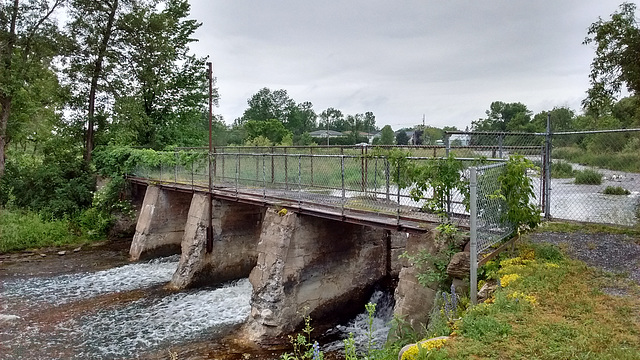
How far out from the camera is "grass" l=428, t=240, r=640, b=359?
3.78 m

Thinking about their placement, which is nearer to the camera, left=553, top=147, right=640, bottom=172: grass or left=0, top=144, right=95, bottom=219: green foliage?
left=553, top=147, right=640, bottom=172: grass

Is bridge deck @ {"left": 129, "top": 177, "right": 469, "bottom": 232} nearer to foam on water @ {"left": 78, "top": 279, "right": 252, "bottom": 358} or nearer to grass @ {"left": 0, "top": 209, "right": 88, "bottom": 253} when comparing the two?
foam on water @ {"left": 78, "top": 279, "right": 252, "bottom": 358}

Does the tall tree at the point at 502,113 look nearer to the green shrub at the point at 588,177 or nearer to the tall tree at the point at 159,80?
the tall tree at the point at 159,80

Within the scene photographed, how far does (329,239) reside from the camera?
1100 centimetres

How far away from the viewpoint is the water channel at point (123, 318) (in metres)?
9.42

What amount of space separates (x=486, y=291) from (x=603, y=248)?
266 centimetres

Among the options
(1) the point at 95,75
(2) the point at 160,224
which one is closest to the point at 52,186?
(1) the point at 95,75

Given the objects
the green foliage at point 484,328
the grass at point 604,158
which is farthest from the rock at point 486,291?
the grass at point 604,158

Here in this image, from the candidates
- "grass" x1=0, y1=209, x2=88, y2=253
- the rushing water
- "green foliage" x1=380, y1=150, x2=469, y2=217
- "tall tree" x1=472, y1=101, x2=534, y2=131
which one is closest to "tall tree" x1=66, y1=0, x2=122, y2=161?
"grass" x1=0, y1=209, x2=88, y2=253

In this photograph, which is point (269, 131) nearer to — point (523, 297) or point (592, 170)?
point (592, 170)

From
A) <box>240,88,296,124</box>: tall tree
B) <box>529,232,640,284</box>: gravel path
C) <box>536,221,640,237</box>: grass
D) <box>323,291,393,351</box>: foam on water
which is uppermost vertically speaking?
<box>240,88,296,124</box>: tall tree

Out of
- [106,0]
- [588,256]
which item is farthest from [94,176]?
[588,256]

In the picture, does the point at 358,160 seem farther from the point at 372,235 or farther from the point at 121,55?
the point at 121,55

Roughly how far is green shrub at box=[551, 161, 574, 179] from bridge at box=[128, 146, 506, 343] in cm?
243
